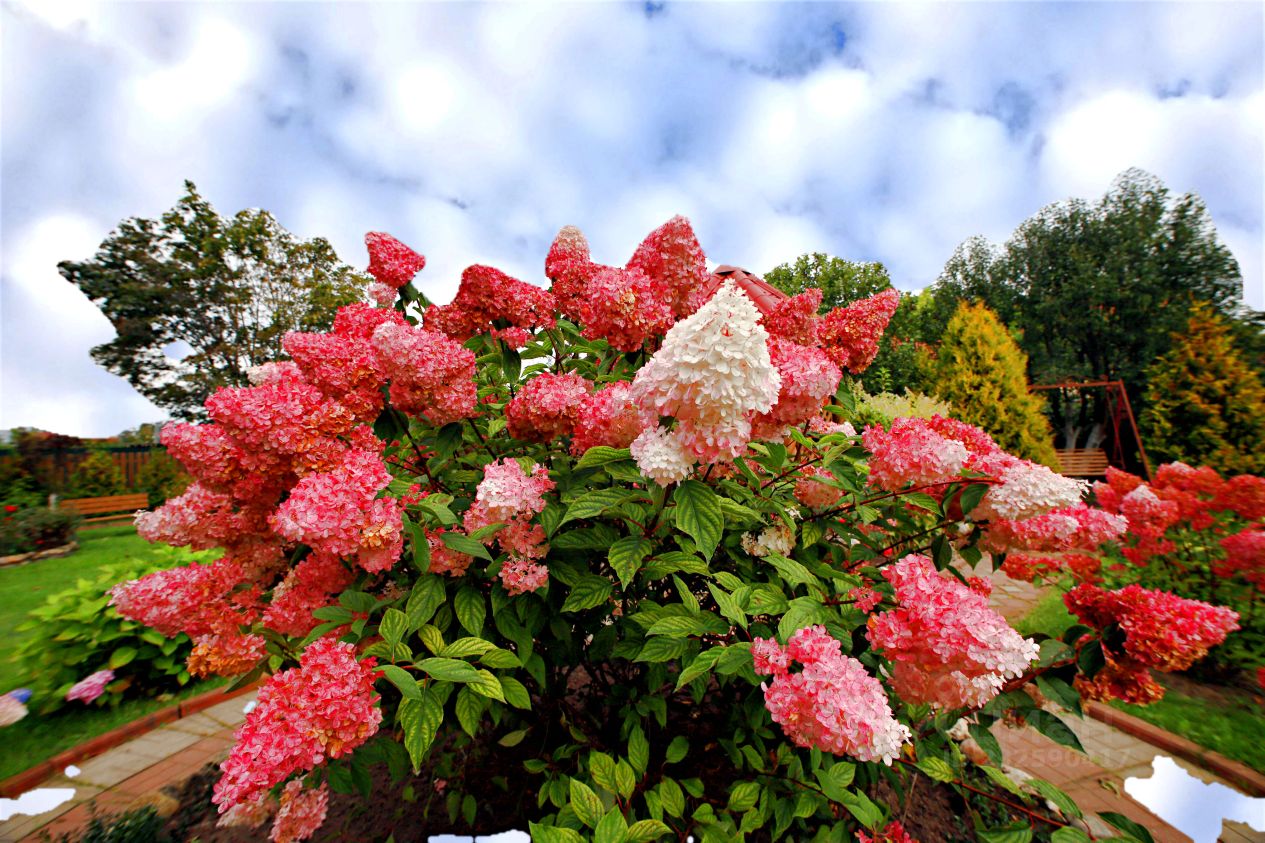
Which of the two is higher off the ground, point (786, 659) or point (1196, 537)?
point (786, 659)

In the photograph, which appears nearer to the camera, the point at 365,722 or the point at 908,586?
the point at 365,722

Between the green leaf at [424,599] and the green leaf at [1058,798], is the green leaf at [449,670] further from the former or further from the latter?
the green leaf at [1058,798]

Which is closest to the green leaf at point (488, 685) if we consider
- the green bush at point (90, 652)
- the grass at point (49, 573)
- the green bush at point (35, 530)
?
the green bush at point (90, 652)

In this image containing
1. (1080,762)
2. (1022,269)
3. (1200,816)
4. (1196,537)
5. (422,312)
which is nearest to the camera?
(422,312)

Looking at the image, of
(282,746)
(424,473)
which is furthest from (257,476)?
(282,746)

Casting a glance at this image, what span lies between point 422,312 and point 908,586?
1671 mm

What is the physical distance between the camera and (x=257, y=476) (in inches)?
50.7

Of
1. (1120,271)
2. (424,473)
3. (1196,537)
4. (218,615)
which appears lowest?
(1196,537)

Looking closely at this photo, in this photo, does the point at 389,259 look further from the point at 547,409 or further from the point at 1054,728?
the point at 1054,728

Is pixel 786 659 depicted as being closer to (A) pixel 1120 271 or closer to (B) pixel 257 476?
(B) pixel 257 476

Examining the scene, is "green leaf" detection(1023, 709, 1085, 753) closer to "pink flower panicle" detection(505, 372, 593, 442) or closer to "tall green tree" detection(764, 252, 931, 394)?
"pink flower panicle" detection(505, 372, 593, 442)

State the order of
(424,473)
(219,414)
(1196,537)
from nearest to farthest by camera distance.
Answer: (219,414) < (424,473) < (1196,537)

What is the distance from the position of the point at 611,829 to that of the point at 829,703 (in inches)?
21.3

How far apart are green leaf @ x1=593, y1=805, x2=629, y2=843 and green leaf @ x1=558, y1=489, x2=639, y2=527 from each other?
0.65 m
